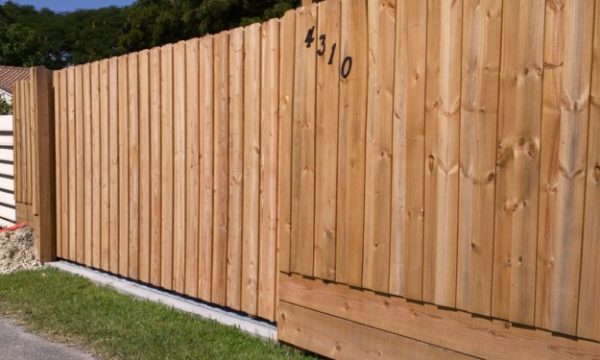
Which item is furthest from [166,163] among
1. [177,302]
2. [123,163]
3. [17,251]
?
[17,251]

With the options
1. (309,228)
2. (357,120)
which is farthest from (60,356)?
(357,120)

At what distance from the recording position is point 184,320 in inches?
245

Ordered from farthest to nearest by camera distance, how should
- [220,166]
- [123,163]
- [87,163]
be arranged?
1. [87,163]
2. [123,163]
3. [220,166]

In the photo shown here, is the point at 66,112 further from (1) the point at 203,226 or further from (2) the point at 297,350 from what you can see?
(2) the point at 297,350

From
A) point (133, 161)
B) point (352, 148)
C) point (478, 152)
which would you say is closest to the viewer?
point (478, 152)

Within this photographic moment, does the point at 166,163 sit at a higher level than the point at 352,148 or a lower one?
lower

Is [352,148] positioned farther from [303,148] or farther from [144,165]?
[144,165]

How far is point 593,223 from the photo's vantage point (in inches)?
136

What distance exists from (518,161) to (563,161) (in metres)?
0.24

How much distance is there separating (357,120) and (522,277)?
1.51 m

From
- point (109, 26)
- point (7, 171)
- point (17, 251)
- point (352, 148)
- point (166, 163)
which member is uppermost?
point (109, 26)

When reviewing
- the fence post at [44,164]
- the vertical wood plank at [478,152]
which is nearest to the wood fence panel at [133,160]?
the fence post at [44,164]

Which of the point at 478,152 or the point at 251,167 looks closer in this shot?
the point at 478,152

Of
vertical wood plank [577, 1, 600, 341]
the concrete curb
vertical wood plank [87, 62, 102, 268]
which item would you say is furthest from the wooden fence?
vertical wood plank [87, 62, 102, 268]
